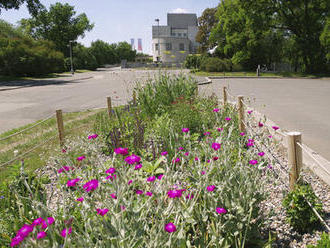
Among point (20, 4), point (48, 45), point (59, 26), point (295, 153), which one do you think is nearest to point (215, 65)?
point (20, 4)

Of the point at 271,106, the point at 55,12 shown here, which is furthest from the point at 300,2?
the point at 55,12

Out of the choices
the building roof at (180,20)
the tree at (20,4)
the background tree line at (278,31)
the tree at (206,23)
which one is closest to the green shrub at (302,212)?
the background tree line at (278,31)

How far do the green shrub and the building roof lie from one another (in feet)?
326

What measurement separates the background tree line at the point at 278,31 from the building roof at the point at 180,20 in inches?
2464

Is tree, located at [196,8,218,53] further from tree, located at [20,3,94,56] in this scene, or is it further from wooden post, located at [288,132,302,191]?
wooden post, located at [288,132,302,191]

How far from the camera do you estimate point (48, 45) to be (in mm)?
50500

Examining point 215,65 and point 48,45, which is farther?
point 48,45

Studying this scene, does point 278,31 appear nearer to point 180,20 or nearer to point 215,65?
point 215,65

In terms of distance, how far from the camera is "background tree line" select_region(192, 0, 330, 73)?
28.4 m

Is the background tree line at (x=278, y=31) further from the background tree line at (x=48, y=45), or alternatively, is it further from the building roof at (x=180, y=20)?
the building roof at (x=180, y=20)

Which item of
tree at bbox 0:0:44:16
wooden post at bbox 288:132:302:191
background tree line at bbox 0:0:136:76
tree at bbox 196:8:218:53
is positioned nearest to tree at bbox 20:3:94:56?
background tree line at bbox 0:0:136:76

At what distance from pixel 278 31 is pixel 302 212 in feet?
106

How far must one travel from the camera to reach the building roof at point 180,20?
97500 millimetres

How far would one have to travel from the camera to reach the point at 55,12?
2830 inches
